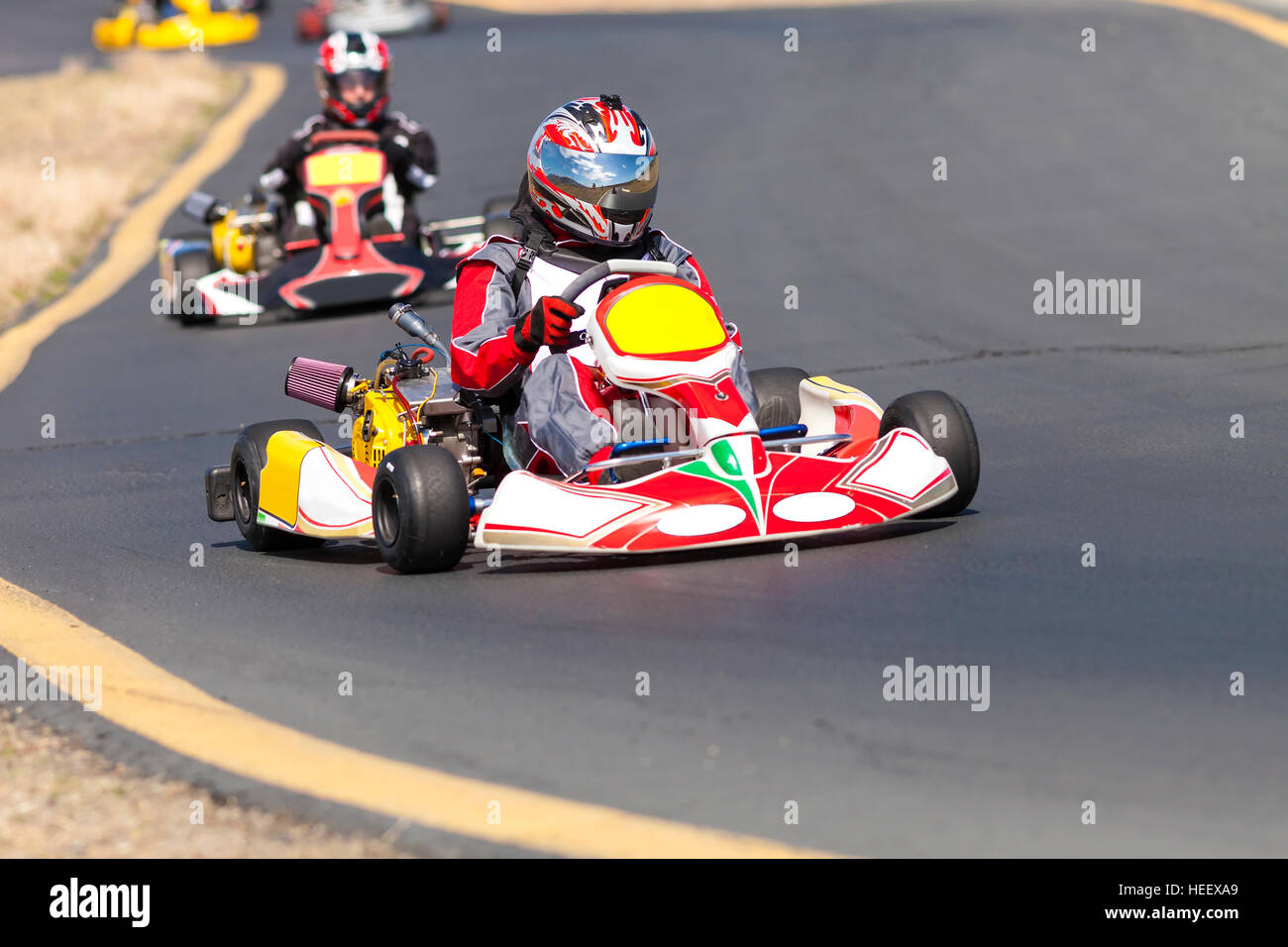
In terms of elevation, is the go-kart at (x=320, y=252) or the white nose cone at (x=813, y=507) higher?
the go-kart at (x=320, y=252)

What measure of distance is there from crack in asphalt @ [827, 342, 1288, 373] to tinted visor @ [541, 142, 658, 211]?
3.51m

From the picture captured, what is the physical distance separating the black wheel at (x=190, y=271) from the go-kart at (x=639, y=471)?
602 centimetres

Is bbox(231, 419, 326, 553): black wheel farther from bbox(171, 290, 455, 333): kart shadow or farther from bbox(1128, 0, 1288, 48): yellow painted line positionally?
bbox(1128, 0, 1288, 48): yellow painted line

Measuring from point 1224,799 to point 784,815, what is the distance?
809 millimetres

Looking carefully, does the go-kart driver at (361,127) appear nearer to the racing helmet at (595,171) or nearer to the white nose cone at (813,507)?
the racing helmet at (595,171)

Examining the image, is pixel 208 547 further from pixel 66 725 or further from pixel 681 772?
pixel 681 772

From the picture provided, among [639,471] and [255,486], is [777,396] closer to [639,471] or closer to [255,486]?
[639,471]

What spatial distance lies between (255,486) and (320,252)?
585cm

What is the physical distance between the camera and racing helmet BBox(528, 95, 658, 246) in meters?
6.21

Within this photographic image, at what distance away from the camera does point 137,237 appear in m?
15.8

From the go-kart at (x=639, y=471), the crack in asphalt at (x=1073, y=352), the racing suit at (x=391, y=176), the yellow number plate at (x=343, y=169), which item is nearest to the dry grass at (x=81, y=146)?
the racing suit at (x=391, y=176)

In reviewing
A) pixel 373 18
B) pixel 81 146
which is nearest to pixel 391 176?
pixel 81 146

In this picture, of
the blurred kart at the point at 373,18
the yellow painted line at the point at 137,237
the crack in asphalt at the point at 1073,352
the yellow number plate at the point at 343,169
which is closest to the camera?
the crack in asphalt at the point at 1073,352

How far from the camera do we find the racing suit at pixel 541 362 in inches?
233
